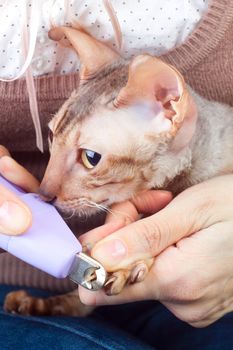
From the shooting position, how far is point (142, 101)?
830 mm

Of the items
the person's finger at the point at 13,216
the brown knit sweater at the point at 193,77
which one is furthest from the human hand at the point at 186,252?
the brown knit sweater at the point at 193,77

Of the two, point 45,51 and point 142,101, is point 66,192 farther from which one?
point 45,51

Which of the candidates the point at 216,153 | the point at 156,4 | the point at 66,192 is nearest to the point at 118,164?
the point at 66,192

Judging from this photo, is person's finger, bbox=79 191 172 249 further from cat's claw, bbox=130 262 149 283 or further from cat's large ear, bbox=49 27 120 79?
cat's large ear, bbox=49 27 120 79

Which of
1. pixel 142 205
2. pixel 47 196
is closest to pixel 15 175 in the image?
pixel 47 196

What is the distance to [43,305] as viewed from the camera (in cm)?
96

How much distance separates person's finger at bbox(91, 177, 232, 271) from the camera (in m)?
0.78

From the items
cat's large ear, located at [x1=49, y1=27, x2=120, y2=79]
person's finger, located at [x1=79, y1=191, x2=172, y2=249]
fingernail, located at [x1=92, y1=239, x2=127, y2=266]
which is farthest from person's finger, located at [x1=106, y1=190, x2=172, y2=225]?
cat's large ear, located at [x1=49, y1=27, x2=120, y2=79]

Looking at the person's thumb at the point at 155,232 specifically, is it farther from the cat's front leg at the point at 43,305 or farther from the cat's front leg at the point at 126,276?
the cat's front leg at the point at 43,305

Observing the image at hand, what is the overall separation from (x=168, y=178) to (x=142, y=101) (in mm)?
151

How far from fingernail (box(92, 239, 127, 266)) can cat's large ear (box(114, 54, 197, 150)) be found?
185 mm

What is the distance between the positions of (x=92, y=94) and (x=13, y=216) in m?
0.25

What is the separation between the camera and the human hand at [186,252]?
797mm

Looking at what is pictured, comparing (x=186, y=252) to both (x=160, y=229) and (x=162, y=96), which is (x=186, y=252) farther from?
(x=162, y=96)
